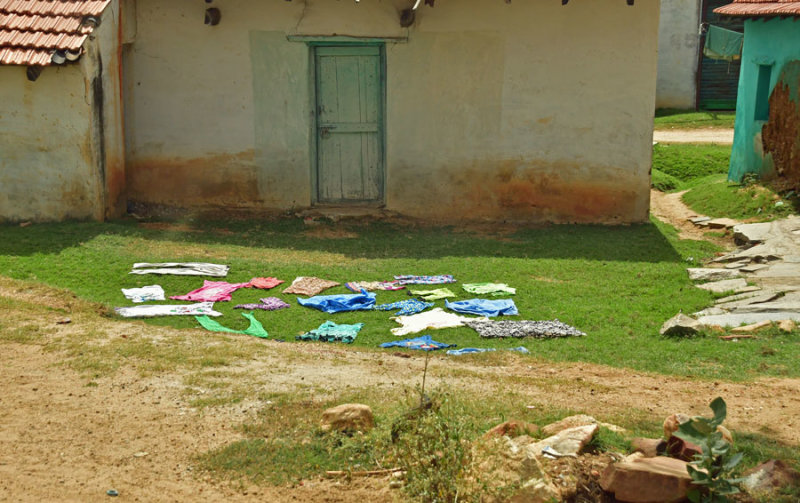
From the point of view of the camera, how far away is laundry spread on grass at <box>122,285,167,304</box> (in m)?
8.47

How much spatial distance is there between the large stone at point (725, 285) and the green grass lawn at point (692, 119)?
12.0 metres

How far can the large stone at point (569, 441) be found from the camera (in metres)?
4.60

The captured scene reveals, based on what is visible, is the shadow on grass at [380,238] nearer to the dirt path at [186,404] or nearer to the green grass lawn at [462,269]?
the green grass lawn at [462,269]

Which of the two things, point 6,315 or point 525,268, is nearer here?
point 6,315

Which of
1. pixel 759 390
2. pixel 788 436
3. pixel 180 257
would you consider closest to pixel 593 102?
pixel 180 257

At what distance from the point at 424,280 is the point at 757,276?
137 inches

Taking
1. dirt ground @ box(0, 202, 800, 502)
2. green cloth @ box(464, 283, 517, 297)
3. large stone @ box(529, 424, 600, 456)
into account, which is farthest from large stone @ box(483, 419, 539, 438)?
green cloth @ box(464, 283, 517, 297)

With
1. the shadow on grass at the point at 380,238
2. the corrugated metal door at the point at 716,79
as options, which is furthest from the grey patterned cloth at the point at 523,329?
the corrugated metal door at the point at 716,79

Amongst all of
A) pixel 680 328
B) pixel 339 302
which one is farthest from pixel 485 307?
pixel 680 328

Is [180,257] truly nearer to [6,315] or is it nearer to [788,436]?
[6,315]

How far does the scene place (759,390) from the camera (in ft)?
20.1

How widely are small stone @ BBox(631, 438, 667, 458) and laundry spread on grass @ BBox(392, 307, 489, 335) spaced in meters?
3.36

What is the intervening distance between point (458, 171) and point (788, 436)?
25.3 feet

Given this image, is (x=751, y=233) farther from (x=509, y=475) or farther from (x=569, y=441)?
(x=509, y=475)
